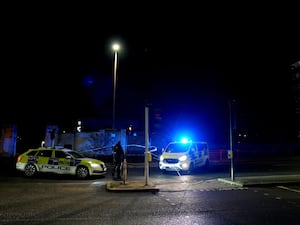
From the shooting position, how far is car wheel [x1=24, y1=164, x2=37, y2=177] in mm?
14352

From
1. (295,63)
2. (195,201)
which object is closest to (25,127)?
(195,201)

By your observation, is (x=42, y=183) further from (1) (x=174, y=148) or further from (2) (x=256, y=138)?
(2) (x=256, y=138)

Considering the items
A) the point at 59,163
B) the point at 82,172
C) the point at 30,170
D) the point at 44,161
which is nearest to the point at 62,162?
the point at 59,163

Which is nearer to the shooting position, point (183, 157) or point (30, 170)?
point (30, 170)

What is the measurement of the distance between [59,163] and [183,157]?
6.55 metres

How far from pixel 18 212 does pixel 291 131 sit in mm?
48101

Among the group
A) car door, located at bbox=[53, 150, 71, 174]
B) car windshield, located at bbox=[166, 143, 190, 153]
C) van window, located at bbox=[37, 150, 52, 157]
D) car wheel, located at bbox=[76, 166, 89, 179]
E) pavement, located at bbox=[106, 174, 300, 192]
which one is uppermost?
car windshield, located at bbox=[166, 143, 190, 153]

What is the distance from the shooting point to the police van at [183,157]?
15777 mm

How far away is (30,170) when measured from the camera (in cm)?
1436

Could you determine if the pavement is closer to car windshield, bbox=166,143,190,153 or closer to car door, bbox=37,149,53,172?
car windshield, bbox=166,143,190,153

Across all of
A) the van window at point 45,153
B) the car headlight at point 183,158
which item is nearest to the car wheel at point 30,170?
the van window at point 45,153

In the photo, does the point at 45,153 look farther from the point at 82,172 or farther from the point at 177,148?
the point at 177,148

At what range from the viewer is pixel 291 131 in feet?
155

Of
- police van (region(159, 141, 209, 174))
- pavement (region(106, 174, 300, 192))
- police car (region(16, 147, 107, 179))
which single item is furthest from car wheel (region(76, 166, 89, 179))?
police van (region(159, 141, 209, 174))
